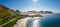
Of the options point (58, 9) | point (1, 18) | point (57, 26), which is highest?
point (58, 9)

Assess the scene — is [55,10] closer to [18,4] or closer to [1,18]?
[18,4]

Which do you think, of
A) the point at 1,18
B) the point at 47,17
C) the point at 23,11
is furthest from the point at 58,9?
the point at 1,18

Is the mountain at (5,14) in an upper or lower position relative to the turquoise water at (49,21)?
upper

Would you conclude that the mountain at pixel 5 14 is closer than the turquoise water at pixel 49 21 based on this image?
Yes

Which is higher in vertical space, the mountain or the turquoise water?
the mountain

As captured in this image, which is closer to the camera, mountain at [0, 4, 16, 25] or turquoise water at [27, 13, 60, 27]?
mountain at [0, 4, 16, 25]
